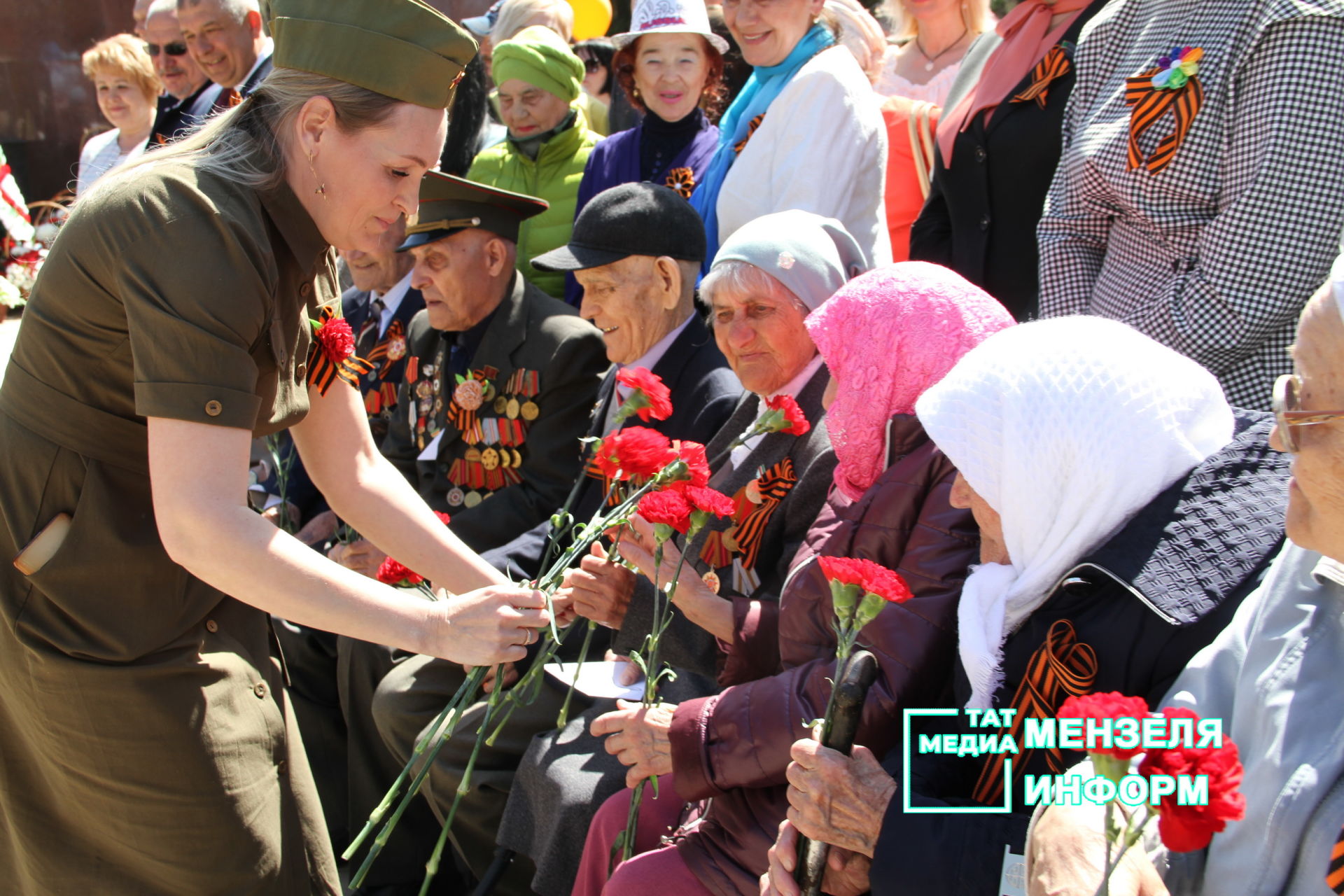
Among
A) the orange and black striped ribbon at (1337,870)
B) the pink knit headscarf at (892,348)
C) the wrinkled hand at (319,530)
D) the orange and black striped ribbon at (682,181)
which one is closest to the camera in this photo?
the orange and black striped ribbon at (1337,870)

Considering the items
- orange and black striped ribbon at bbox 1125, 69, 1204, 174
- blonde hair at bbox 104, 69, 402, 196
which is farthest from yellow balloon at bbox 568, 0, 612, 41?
blonde hair at bbox 104, 69, 402, 196

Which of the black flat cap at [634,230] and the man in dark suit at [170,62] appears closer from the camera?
the black flat cap at [634,230]

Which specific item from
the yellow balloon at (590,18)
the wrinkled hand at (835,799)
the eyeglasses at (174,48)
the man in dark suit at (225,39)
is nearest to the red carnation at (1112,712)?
the wrinkled hand at (835,799)

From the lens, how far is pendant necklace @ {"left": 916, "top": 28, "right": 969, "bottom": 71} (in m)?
4.45

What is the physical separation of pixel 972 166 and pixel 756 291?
94 cm

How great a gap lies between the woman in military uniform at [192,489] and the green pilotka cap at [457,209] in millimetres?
2013

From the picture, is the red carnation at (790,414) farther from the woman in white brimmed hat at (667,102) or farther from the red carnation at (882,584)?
the woman in white brimmed hat at (667,102)

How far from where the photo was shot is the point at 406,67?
6.59 ft

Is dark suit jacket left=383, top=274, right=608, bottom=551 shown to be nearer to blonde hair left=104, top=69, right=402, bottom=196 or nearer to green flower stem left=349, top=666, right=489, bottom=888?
green flower stem left=349, top=666, right=489, bottom=888

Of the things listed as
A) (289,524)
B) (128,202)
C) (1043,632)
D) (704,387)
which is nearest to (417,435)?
(289,524)

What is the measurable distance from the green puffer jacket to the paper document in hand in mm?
2212

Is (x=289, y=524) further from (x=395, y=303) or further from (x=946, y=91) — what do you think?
(x=946, y=91)

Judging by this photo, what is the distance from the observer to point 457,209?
14.1ft

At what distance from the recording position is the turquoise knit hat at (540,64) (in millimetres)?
5082
